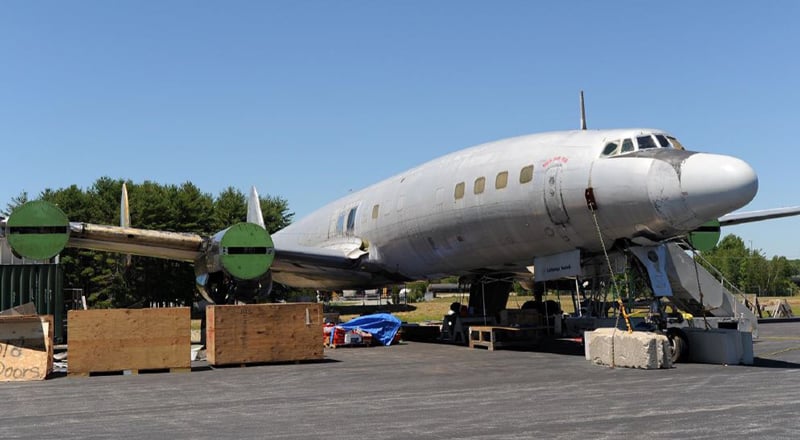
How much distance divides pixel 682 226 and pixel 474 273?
24.2 feet

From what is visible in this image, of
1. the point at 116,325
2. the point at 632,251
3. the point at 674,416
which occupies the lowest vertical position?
the point at 674,416

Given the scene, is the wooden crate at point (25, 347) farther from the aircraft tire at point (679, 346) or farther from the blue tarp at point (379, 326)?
the aircraft tire at point (679, 346)

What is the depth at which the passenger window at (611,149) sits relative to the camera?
46.5ft

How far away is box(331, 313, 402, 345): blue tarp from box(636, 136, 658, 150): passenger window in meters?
9.37

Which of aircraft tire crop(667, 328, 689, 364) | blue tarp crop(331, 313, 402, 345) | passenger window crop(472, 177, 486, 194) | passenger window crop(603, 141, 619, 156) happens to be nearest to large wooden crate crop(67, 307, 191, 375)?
blue tarp crop(331, 313, 402, 345)

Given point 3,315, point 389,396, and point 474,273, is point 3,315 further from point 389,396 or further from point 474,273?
point 474,273

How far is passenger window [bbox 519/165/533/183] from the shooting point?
50.4ft

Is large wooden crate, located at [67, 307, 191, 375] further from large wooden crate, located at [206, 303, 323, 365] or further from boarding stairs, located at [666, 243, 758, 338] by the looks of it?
boarding stairs, located at [666, 243, 758, 338]

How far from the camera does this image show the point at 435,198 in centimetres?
1842

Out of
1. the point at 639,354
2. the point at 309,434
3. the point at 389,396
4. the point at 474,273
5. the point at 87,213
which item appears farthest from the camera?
the point at 87,213

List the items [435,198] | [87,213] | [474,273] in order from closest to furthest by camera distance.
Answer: [435,198] → [474,273] → [87,213]

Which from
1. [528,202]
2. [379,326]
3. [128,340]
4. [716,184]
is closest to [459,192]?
[528,202]

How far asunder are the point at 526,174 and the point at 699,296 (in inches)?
250

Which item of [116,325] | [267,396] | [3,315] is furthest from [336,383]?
[3,315]
